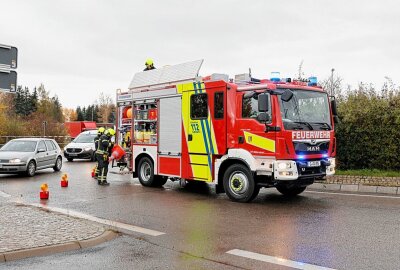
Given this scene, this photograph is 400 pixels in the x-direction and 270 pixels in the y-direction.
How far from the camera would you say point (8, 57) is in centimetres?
686

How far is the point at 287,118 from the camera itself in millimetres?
9773

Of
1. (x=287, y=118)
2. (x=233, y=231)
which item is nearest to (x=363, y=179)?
(x=287, y=118)

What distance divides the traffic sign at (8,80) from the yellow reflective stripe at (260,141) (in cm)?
518

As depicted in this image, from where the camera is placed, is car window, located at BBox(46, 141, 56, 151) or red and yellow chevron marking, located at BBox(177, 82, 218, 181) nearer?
red and yellow chevron marking, located at BBox(177, 82, 218, 181)

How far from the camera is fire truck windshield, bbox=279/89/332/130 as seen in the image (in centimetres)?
980

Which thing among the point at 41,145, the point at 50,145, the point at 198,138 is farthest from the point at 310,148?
Answer: the point at 50,145

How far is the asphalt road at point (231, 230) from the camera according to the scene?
5.56 metres

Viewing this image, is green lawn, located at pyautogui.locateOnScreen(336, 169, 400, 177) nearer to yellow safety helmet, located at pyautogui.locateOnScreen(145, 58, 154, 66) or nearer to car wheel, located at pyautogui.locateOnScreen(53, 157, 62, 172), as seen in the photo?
yellow safety helmet, located at pyautogui.locateOnScreen(145, 58, 154, 66)

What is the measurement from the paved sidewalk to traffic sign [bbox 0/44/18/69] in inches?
99.9

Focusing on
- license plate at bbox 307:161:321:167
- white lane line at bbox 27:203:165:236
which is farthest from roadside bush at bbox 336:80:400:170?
white lane line at bbox 27:203:165:236

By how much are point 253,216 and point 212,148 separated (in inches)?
109

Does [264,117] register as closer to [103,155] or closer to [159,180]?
[159,180]

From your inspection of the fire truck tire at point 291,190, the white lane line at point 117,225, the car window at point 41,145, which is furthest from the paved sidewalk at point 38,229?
the car window at point 41,145

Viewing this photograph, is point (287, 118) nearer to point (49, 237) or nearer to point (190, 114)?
point (190, 114)
